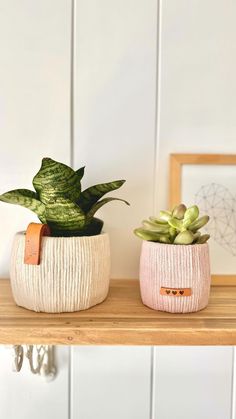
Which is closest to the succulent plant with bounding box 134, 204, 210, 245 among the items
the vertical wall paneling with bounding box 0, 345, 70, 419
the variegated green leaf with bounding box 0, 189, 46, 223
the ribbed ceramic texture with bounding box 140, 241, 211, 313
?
the ribbed ceramic texture with bounding box 140, 241, 211, 313

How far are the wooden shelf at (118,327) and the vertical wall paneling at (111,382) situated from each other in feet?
0.51

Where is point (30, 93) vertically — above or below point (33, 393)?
above

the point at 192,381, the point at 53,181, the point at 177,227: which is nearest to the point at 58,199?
the point at 53,181

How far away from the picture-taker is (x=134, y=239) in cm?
52

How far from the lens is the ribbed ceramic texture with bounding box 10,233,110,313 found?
387 mm

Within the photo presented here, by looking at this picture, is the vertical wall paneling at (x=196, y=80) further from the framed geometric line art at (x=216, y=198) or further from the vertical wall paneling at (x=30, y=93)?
the vertical wall paneling at (x=30, y=93)

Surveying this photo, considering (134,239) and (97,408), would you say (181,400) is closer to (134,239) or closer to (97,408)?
(97,408)

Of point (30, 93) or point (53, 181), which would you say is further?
point (30, 93)

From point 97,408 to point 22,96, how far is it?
0.47 metres

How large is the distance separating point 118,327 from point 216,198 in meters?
0.25

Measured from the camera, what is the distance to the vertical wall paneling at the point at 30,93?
0.51 m

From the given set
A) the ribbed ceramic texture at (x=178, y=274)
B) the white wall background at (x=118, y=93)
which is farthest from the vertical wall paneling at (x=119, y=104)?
the ribbed ceramic texture at (x=178, y=274)

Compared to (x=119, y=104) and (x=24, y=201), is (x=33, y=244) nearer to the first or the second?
(x=24, y=201)

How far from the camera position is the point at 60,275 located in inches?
15.3
